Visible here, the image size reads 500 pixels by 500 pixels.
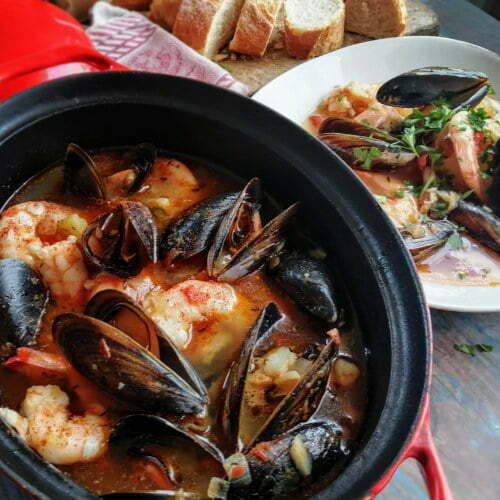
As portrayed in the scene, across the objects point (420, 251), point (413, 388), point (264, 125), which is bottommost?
point (420, 251)

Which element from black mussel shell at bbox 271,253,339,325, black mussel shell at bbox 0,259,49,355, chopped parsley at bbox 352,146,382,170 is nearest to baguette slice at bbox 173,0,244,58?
chopped parsley at bbox 352,146,382,170

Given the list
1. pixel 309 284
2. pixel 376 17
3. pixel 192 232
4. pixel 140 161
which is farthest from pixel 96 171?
pixel 376 17

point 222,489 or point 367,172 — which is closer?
point 222,489

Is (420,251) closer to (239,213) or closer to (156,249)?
(239,213)

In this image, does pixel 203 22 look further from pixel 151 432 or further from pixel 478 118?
pixel 151 432

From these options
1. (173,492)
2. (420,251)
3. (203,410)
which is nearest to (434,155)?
(420,251)

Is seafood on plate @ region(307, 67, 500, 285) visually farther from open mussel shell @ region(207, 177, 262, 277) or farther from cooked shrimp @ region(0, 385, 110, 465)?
cooked shrimp @ region(0, 385, 110, 465)

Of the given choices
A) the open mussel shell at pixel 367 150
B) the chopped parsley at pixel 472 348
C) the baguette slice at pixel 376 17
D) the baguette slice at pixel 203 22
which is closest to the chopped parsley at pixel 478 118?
the open mussel shell at pixel 367 150
